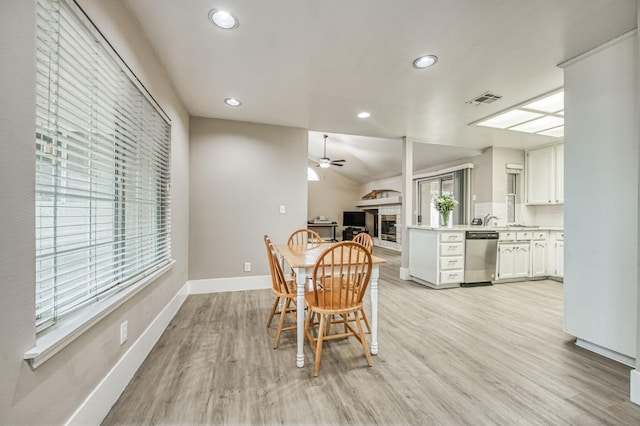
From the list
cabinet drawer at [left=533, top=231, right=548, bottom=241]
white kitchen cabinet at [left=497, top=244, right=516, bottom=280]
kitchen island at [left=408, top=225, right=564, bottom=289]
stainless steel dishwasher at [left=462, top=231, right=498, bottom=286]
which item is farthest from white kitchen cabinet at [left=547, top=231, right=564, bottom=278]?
stainless steel dishwasher at [left=462, top=231, right=498, bottom=286]

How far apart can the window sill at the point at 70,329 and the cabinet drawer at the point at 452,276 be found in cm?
360

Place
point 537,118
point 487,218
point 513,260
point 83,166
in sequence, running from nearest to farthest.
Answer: point 83,166 < point 537,118 < point 513,260 < point 487,218

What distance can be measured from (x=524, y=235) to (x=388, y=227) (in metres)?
4.29

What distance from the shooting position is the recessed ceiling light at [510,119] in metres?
3.13

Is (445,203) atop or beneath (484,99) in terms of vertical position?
beneath

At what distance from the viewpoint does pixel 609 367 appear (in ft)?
5.80

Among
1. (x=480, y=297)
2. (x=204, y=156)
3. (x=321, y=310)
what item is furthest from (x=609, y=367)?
(x=204, y=156)

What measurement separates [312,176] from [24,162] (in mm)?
8763

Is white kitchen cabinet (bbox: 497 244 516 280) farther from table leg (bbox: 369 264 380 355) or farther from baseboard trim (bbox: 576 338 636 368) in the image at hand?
table leg (bbox: 369 264 380 355)

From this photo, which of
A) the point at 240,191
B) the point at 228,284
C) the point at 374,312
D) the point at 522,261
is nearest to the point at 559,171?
the point at 522,261

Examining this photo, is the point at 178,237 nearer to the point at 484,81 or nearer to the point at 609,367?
the point at 484,81

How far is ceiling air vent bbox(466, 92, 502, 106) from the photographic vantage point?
8.83ft

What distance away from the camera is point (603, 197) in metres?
1.86

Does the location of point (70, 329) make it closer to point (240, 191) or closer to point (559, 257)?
point (240, 191)
